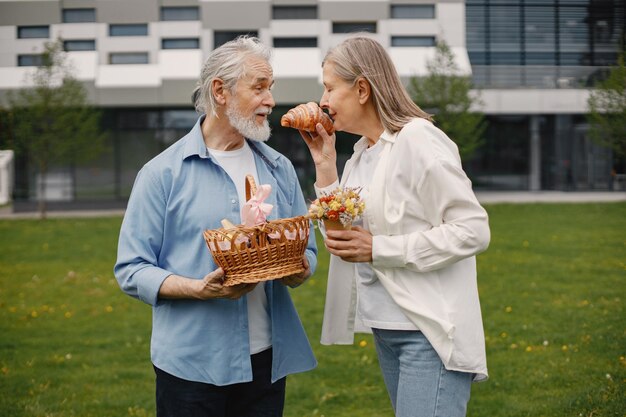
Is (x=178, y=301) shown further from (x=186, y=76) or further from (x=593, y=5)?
(x=593, y=5)

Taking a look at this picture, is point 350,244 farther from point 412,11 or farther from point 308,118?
point 412,11

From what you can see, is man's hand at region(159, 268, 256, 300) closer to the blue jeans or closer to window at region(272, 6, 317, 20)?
the blue jeans

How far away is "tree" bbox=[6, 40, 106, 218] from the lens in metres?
27.4

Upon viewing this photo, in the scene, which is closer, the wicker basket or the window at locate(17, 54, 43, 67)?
the wicker basket

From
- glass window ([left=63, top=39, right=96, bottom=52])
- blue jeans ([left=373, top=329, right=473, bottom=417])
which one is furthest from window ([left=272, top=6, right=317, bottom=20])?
blue jeans ([left=373, top=329, right=473, bottom=417])

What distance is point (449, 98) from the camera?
92.1 ft

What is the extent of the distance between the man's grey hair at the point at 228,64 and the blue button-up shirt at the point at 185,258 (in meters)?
0.25

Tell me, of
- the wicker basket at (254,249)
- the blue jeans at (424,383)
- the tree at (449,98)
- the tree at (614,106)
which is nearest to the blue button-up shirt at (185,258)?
the wicker basket at (254,249)

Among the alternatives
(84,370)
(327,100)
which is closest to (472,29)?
(84,370)

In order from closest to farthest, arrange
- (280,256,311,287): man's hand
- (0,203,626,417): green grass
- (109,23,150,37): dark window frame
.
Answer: (280,256,311,287): man's hand → (0,203,626,417): green grass → (109,23,150,37): dark window frame

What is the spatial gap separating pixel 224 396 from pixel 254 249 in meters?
0.83

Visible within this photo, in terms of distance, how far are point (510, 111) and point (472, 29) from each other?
4323 mm

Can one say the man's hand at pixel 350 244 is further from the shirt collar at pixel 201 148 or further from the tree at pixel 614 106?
the tree at pixel 614 106

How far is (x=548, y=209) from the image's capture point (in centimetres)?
2594
